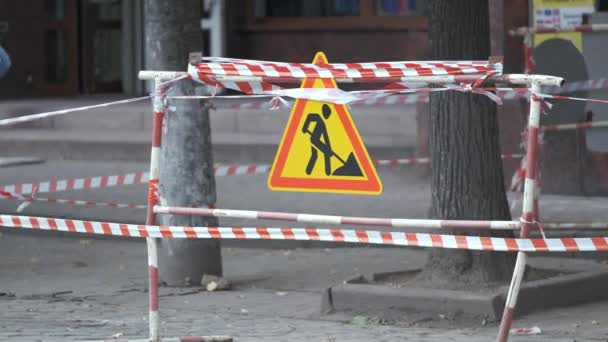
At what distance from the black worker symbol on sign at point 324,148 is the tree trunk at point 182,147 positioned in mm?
2455

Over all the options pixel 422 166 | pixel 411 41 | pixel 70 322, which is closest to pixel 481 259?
pixel 70 322

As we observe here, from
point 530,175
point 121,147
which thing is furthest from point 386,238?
point 121,147

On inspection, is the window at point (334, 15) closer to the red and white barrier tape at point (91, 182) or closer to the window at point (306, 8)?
the window at point (306, 8)

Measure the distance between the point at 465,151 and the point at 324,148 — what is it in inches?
68.8

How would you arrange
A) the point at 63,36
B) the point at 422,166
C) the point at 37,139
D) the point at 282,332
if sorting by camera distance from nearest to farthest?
the point at 282,332 < the point at 422,166 < the point at 37,139 < the point at 63,36

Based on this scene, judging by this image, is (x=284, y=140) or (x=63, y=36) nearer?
(x=284, y=140)

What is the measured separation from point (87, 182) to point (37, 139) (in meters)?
4.69

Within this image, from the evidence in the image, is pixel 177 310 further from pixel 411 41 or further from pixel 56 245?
pixel 411 41

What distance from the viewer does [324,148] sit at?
6.65 meters

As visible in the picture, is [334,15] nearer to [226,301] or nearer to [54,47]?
[54,47]

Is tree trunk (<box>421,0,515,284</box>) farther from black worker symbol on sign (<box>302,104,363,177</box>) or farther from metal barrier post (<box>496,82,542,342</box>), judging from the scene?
metal barrier post (<box>496,82,542,342</box>)

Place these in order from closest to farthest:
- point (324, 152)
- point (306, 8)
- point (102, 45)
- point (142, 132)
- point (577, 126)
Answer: point (324, 152), point (577, 126), point (142, 132), point (306, 8), point (102, 45)

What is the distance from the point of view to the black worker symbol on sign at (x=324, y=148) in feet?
21.7

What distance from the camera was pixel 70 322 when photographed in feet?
26.3
